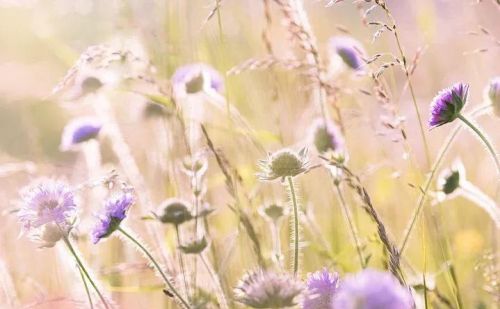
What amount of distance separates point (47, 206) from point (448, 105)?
0.40 metres

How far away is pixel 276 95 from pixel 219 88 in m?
0.22

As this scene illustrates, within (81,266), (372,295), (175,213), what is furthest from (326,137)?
(372,295)

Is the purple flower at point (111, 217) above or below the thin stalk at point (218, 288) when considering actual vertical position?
above

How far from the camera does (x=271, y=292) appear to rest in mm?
706

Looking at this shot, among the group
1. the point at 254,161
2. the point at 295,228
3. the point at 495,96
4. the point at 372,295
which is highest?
the point at 254,161

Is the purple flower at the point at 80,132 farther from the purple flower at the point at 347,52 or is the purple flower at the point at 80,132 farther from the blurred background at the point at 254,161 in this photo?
the purple flower at the point at 347,52

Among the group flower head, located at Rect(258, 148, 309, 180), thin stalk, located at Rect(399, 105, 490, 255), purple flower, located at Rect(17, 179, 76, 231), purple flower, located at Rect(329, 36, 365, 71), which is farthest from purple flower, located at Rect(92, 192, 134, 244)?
purple flower, located at Rect(329, 36, 365, 71)

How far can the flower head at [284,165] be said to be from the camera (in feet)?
3.16

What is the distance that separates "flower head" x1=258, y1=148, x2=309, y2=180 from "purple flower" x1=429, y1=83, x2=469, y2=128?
0.44 feet

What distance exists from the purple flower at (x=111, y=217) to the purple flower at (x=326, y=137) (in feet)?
1.39

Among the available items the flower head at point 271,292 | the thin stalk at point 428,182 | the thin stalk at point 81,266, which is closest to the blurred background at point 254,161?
the thin stalk at point 428,182

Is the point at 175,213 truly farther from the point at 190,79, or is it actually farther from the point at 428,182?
the point at 190,79

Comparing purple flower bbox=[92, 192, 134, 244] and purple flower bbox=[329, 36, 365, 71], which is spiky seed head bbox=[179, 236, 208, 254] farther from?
purple flower bbox=[329, 36, 365, 71]

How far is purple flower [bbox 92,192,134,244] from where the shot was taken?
36.3 inches
